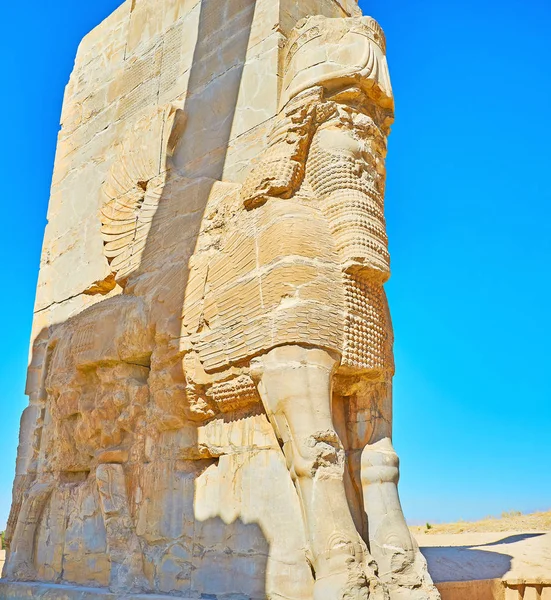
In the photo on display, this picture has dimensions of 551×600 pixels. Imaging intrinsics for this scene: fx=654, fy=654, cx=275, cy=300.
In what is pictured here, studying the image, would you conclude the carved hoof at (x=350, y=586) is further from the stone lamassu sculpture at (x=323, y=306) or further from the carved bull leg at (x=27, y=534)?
the carved bull leg at (x=27, y=534)

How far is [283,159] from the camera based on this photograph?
3805 millimetres

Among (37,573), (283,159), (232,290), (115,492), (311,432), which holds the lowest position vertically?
(37,573)

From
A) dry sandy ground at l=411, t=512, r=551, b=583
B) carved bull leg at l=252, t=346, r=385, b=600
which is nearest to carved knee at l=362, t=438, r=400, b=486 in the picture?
carved bull leg at l=252, t=346, r=385, b=600

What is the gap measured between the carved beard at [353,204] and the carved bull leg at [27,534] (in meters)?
2.88

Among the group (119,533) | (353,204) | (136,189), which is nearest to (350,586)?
(119,533)

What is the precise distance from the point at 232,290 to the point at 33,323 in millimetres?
2949

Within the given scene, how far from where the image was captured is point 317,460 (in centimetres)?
310

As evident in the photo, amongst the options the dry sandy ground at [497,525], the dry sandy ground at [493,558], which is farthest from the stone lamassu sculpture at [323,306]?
the dry sandy ground at [497,525]

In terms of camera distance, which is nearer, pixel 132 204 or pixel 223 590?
pixel 223 590

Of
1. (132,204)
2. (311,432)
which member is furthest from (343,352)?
(132,204)

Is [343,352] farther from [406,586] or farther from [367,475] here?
[406,586]

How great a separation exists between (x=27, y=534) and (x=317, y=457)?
2.72 metres

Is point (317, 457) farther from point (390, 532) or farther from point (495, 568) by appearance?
point (495, 568)

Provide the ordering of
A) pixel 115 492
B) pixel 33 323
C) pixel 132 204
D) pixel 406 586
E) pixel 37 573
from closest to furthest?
pixel 406 586, pixel 115 492, pixel 37 573, pixel 132 204, pixel 33 323
